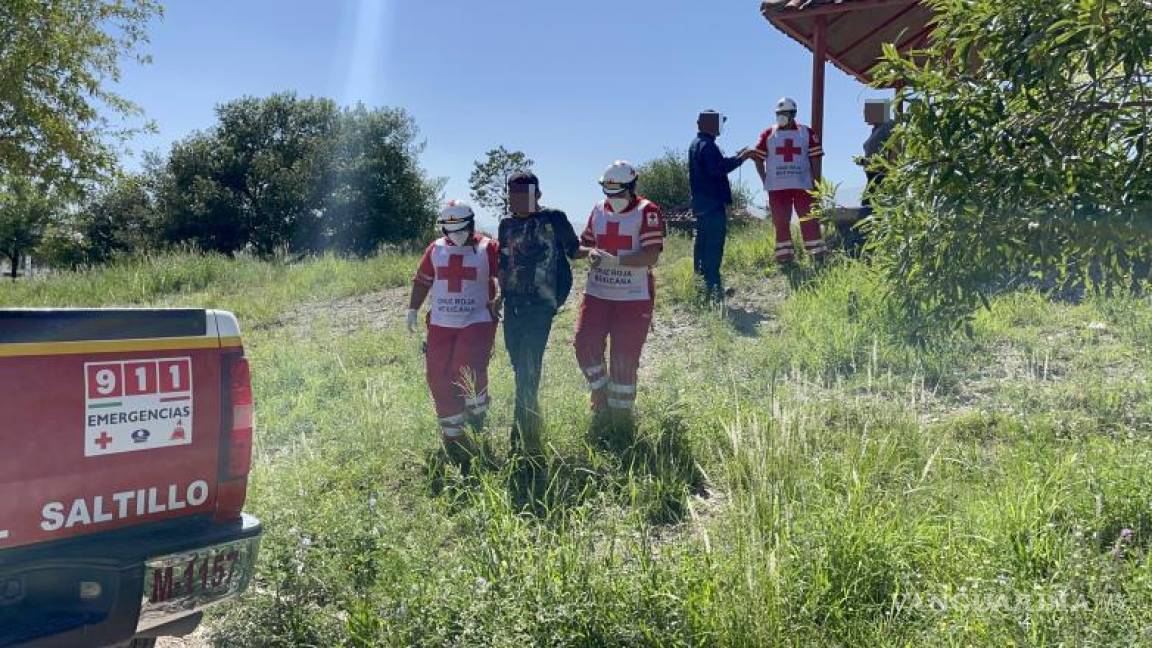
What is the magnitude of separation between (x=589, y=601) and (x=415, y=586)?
0.74 m

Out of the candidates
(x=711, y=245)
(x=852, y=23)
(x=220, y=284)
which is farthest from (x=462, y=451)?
(x=220, y=284)

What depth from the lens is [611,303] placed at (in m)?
5.69

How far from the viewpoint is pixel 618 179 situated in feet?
18.4

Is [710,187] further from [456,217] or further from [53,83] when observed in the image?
[53,83]

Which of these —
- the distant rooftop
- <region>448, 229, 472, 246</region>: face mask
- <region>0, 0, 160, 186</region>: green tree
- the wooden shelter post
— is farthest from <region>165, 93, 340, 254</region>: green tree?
<region>448, 229, 472, 246</region>: face mask

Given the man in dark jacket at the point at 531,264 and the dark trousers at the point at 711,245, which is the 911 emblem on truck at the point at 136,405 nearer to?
the man in dark jacket at the point at 531,264

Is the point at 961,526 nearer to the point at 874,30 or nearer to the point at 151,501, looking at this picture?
the point at 151,501

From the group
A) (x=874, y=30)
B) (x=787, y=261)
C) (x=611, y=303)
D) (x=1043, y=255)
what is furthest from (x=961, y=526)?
(x=874, y=30)

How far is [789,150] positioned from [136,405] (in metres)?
7.48

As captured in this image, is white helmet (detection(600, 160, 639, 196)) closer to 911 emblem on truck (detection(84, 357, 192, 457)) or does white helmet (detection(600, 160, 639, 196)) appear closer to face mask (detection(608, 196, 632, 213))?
face mask (detection(608, 196, 632, 213))

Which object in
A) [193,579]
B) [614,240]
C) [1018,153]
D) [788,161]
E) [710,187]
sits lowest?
[193,579]

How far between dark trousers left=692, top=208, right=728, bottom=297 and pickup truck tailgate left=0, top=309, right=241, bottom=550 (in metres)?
6.33

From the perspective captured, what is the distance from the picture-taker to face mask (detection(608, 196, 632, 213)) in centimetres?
567

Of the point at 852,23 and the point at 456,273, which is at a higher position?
the point at 852,23
